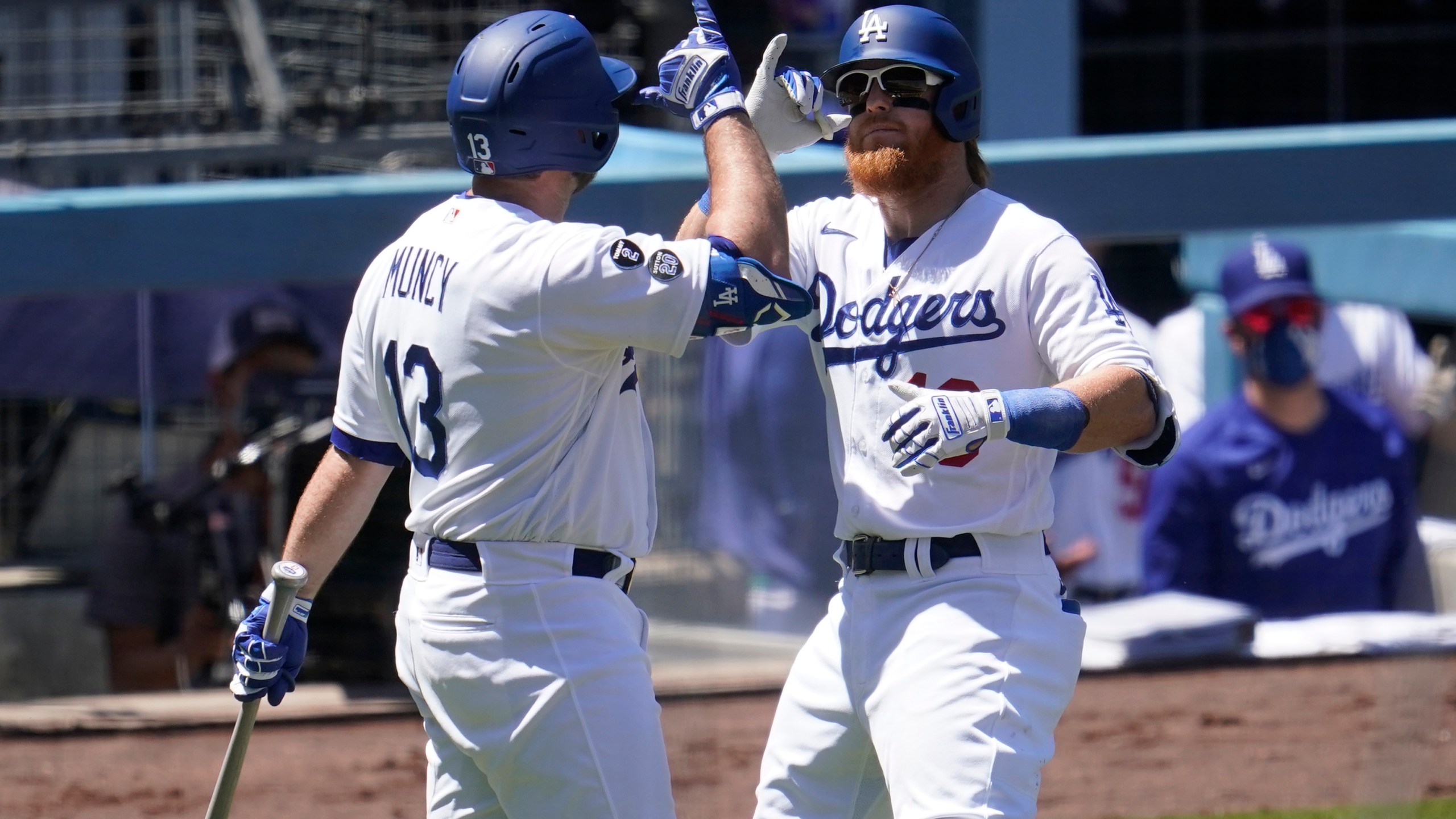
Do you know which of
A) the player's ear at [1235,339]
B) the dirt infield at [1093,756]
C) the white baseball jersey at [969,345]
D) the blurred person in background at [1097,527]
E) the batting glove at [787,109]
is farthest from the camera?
the blurred person in background at [1097,527]

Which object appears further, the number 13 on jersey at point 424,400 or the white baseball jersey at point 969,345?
the white baseball jersey at point 969,345

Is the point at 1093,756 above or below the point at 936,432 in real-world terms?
below

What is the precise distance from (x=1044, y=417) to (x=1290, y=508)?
3.40 m

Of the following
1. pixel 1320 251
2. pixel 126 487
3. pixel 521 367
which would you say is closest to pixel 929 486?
pixel 521 367

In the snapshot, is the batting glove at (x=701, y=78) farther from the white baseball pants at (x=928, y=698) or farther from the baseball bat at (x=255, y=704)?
the baseball bat at (x=255, y=704)

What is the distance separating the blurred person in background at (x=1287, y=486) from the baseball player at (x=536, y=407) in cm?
324

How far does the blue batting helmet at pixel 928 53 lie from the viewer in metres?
2.91

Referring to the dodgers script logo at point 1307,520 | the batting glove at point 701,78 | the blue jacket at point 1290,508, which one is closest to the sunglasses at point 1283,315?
the blue jacket at point 1290,508

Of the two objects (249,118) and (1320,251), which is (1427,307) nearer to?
(1320,251)

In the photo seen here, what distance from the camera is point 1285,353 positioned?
18.6ft

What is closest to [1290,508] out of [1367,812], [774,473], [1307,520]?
[1307,520]

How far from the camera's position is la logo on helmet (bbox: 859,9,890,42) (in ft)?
9.65

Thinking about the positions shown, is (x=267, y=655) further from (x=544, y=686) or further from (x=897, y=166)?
(x=897, y=166)

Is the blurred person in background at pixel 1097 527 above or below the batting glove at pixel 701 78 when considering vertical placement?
below
